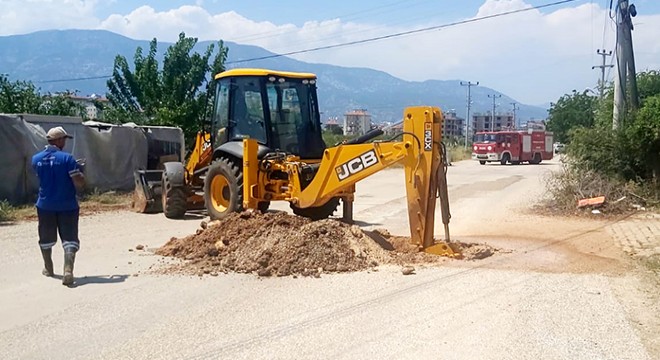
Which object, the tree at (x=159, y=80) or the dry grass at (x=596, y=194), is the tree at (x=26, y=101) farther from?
the dry grass at (x=596, y=194)

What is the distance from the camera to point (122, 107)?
3045 centimetres

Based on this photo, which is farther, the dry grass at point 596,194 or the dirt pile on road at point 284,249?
the dry grass at point 596,194

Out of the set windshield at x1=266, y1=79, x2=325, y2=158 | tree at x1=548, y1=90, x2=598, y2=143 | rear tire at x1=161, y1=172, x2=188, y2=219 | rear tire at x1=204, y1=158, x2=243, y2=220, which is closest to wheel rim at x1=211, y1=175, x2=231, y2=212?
rear tire at x1=204, y1=158, x2=243, y2=220

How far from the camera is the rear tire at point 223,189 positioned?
12195 mm

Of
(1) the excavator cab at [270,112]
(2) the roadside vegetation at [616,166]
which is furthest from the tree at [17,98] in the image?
(2) the roadside vegetation at [616,166]

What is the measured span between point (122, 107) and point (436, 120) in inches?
941

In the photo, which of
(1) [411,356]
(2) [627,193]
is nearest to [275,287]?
(1) [411,356]

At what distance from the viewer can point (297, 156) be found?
12406 millimetres

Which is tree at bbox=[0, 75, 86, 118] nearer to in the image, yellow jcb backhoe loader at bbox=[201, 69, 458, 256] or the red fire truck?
yellow jcb backhoe loader at bbox=[201, 69, 458, 256]

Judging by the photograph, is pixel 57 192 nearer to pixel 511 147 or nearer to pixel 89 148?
pixel 89 148

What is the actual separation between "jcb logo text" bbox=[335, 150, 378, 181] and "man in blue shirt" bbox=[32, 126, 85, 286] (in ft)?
12.2

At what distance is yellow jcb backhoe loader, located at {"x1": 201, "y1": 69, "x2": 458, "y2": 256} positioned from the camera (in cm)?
925

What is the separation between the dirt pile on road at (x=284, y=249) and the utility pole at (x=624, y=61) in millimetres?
10566

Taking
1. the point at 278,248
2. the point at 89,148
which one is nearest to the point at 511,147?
the point at 89,148
